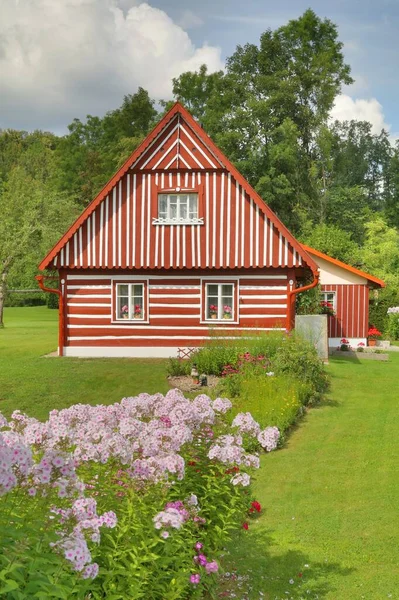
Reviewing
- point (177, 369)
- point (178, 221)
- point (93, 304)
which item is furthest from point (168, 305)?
point (177, 369)

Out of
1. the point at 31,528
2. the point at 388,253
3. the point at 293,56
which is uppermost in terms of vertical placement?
the point at 293,56

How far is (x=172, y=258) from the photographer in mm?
20984

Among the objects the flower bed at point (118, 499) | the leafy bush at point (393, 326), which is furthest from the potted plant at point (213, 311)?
the leafy bush at point (393, 326)

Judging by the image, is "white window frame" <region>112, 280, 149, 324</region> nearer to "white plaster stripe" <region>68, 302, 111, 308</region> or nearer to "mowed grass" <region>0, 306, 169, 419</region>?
"white plaster stripe" <region>68, 302, 111, 308</region>

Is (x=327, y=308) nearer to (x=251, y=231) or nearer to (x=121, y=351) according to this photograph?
(x=251, y=231)

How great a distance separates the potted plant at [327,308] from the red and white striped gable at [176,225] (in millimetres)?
5260

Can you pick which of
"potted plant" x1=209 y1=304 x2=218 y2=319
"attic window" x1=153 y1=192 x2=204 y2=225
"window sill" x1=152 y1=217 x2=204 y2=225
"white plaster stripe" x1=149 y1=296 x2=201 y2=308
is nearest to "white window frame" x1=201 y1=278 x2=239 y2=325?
"potted plant" x1=209 y1=304 x2=218 y2=319

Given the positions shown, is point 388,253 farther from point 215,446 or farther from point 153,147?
point 215,446

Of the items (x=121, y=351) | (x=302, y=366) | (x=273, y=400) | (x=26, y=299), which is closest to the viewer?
(x=273, y=400)

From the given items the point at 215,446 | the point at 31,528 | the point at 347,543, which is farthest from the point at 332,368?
the point at 31,528

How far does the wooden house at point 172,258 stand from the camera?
68.2 ft

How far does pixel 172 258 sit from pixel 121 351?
3.65 m

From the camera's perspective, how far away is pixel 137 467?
190 inches

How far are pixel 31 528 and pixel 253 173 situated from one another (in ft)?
139
